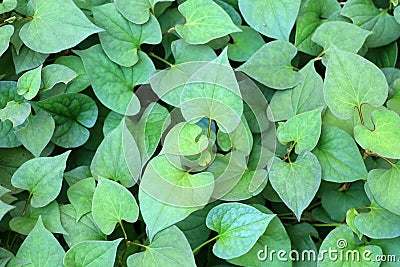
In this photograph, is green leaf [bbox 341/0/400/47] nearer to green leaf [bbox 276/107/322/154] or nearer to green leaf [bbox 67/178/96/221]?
green leaf [bbox 276/107/322/154]

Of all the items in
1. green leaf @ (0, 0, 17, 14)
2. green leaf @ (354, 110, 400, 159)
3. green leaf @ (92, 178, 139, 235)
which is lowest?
green leaf @ (92, 178, 139, 235)

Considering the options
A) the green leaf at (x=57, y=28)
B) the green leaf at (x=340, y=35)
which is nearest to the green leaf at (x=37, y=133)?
the green leaf at (x=57, y=28)

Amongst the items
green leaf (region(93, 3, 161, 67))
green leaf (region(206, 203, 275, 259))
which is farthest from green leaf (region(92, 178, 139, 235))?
green leaf (region(93, 3, 161, 67))

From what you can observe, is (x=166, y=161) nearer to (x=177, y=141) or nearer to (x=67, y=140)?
(x=177, y=141)

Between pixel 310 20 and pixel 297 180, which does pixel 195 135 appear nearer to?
pixel 297 180

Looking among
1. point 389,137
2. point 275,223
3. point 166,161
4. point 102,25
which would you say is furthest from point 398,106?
point 102,25

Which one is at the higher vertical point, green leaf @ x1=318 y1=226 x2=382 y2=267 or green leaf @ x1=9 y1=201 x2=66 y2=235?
green leaf @ x1=9 y1=201 x2=66 y2=235
